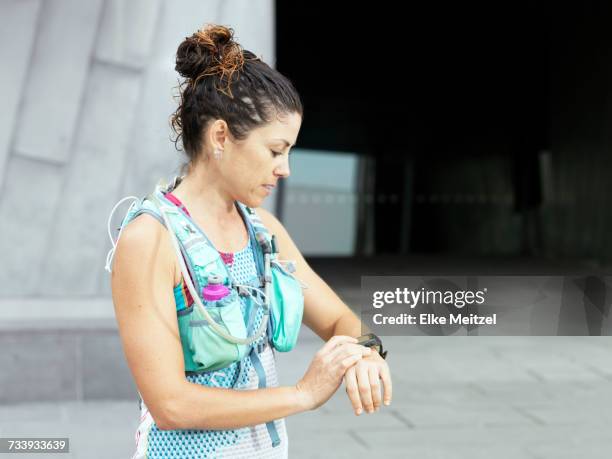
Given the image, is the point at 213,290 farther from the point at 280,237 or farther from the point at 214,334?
the point at 280,237

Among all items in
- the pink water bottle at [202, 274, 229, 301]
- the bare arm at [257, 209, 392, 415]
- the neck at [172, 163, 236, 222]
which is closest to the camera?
the pink water bottle at [202, 274, 229, 301]

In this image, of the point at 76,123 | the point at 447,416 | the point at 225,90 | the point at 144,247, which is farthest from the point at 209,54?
the point at 76,123

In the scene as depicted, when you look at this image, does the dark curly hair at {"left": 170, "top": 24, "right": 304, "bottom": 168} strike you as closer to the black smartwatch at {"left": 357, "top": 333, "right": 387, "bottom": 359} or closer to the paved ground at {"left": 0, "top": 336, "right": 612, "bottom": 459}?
the black smartwatch at {"left": 357, "top": 333, "right": 387, "bottom": 359}

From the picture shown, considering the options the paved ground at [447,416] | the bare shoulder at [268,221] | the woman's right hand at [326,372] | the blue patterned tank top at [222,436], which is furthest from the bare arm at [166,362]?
the paved ground at [447,416]

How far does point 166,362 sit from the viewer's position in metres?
1.84

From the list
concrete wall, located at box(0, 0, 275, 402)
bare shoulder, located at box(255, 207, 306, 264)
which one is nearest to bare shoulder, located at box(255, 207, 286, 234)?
bare shoulder, located at box(255, 207, 306, 264)

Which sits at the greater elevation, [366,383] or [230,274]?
[230,274]

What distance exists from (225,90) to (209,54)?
0.11 metres

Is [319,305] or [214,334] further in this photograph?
[319,305]

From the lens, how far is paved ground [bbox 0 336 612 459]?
5348 millimetres

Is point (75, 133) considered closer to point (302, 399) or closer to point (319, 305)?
point (319, 305)

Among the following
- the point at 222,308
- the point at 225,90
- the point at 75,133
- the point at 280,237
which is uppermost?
the point at 75,133

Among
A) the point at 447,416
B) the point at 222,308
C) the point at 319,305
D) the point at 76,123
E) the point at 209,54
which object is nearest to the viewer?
the point at 222,308

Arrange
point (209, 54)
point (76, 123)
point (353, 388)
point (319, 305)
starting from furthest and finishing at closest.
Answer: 1. point (76, 123)
2. point (319, 305)
3. point (209, 54)
4. point (353, 388)
